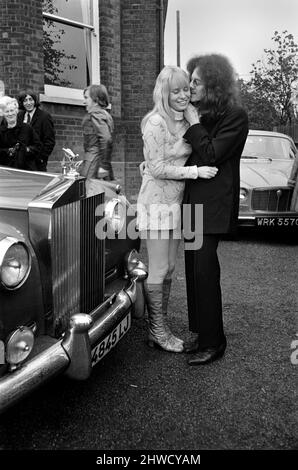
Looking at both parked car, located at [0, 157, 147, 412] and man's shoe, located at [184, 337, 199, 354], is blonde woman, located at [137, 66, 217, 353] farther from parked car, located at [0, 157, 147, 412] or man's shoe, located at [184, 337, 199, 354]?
parked car, located at [0, 157, 147, 412]

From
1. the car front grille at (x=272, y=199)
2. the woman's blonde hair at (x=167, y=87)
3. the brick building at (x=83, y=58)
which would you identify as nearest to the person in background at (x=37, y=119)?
the brick building at (x=83, y=58)

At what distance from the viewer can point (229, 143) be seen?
110 inches

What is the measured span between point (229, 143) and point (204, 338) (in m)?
1.19

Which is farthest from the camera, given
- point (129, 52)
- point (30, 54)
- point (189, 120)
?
point (129, 52)

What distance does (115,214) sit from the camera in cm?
306

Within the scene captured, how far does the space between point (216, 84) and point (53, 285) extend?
4.78 feet

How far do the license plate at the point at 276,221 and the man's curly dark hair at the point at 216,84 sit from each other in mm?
3796

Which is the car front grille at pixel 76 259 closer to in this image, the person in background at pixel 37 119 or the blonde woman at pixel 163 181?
the blonde woman at pixel 163 181

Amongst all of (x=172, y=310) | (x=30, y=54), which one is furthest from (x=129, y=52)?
(x=172, y=310)

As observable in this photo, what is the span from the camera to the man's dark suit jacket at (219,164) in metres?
2.79

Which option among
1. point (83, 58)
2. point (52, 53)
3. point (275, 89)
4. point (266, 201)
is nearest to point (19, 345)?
point (266, 201)

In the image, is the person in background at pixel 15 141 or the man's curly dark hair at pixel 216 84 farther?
the person in background at pixel 15 141

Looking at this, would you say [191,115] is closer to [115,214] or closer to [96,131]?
[115,214]
